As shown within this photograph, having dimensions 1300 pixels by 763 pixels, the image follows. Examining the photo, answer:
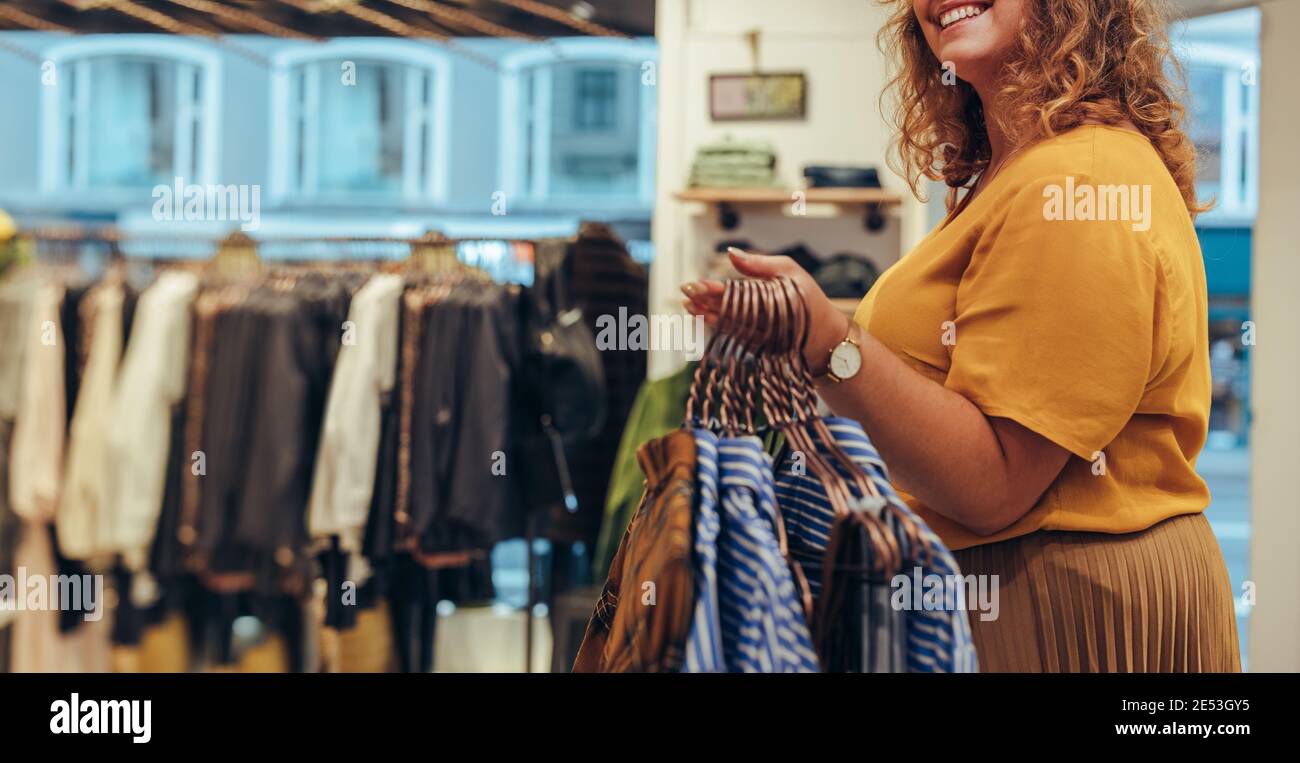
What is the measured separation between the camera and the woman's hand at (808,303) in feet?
2.46

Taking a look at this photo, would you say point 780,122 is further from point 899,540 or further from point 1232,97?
point 899,540

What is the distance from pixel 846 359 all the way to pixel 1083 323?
0.64ft

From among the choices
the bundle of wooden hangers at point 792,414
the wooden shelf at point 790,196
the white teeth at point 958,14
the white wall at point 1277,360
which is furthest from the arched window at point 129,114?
the bundle of wooden hangers at point 792,414

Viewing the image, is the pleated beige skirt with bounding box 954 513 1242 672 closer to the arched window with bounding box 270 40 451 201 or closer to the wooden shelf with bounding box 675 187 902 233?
the wooden shelf with bounding box 675 187 902 233

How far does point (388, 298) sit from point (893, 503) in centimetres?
221

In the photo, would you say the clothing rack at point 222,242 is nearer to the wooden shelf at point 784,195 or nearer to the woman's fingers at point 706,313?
the wooden shelf at point 784,195

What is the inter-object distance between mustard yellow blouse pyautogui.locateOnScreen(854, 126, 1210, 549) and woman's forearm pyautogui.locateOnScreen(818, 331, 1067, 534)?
3cm

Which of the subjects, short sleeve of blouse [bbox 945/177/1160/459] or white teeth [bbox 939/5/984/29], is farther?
white teeth [bbox 939/5/984/29]

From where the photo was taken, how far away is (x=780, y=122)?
338cm

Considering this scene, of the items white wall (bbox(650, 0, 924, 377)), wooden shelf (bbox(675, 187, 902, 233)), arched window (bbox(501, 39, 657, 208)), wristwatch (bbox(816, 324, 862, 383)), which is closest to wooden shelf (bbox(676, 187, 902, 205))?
wooden shelf (bbox(675, 187, 902, 233))

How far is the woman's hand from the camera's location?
75cm

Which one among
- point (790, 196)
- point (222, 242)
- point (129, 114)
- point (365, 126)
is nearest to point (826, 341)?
point (790, 196)
